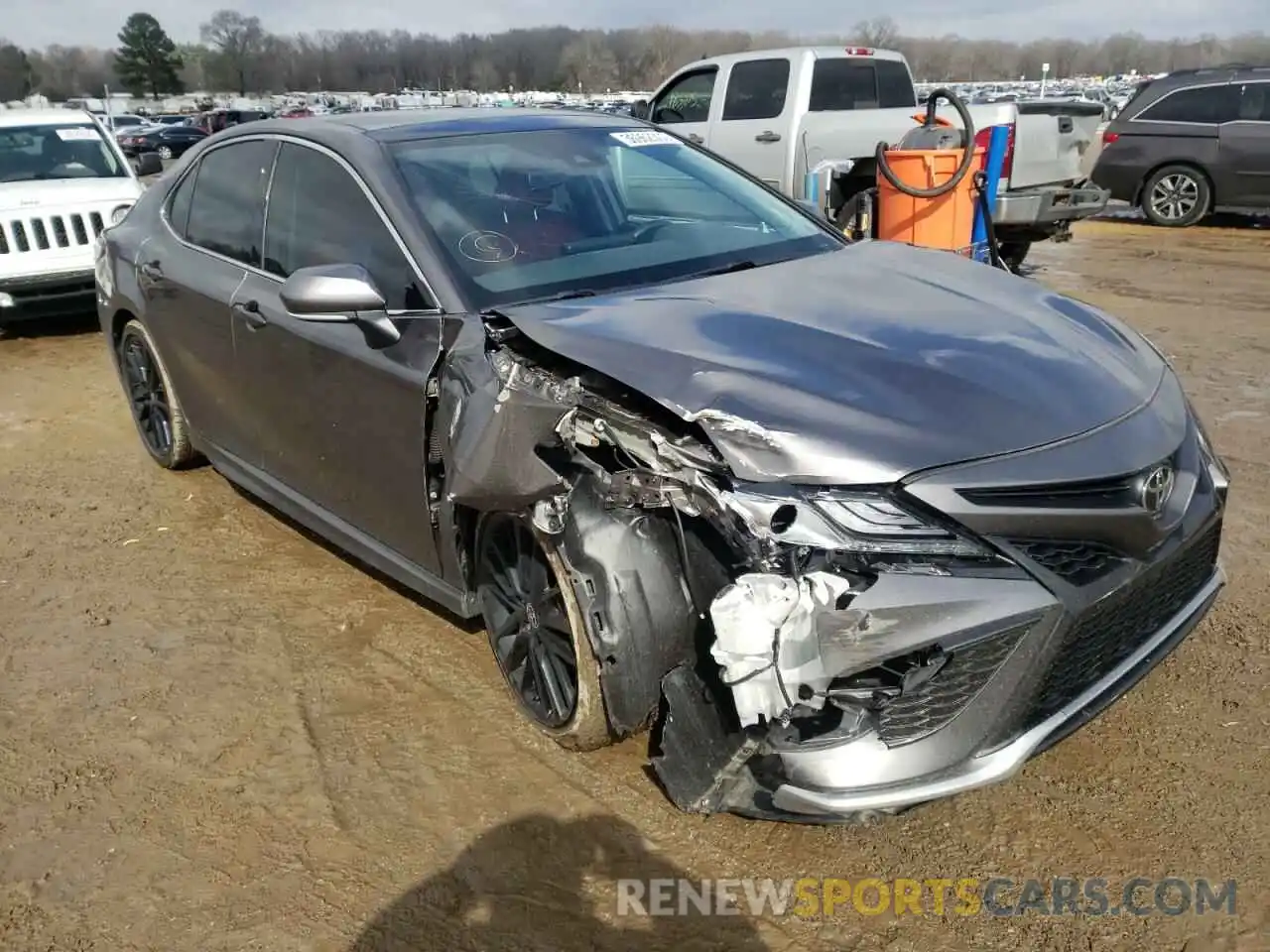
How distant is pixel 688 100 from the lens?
35.4 ft

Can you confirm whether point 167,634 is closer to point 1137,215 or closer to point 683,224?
point 683,224

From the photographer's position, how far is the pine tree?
9756 centimetres

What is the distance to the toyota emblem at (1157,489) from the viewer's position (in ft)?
8.02

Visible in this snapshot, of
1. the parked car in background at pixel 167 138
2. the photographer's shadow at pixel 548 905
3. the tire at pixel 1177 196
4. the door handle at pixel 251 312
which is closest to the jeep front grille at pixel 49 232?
the door handle at pixel 251 312

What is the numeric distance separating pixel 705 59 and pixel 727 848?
31.4 feet

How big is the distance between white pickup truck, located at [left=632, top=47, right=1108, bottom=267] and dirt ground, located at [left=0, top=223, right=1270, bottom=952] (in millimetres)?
5106

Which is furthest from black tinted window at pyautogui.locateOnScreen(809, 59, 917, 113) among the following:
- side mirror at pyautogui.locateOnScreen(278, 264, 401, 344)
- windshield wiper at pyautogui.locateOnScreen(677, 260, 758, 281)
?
side mirror at pyautogui.locateOnScreen(278, 264, 401, 344)

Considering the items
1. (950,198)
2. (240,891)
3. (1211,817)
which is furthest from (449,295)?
(950,198)

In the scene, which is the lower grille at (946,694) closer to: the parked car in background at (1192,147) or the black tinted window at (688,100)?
the black tinted window at (688,100)

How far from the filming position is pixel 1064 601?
225 cm

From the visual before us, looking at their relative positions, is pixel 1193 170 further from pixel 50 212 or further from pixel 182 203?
pixel 50 212

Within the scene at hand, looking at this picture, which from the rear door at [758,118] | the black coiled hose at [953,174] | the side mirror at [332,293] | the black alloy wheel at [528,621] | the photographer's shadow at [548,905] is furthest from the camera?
the rear door at [758,118]

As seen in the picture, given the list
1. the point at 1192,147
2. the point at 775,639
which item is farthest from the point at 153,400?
the point at 1192,147

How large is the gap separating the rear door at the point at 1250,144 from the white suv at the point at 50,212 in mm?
11433
